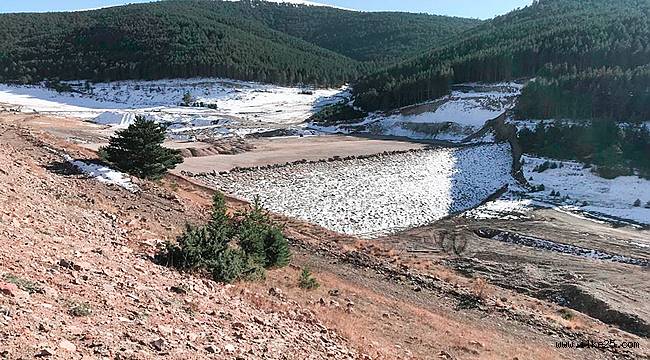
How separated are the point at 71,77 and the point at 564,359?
13905 cm

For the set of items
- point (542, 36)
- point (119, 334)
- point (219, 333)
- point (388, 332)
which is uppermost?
point (542, 36)

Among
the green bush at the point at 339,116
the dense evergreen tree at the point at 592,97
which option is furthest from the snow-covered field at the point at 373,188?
the green bush at the point at 339,116

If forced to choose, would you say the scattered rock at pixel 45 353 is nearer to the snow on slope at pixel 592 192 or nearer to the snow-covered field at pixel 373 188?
the snow-covered field at pixel 373 188

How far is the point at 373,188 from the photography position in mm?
39156

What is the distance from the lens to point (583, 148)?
50.7 metres

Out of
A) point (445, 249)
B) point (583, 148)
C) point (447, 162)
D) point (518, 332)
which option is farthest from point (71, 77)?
point (518, 332)

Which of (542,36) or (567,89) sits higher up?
(542,36)

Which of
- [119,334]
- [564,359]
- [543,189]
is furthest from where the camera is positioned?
[543,189]

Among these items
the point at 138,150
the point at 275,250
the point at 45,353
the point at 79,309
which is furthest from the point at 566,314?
the point at 138,150

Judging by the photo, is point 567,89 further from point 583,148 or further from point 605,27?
point 605,27

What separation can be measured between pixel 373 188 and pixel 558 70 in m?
55.9

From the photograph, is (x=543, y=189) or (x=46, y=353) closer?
(x=46, y=353)

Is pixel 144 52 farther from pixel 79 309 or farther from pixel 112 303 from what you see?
pixel 79 309

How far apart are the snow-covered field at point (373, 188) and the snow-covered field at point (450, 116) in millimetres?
22151
